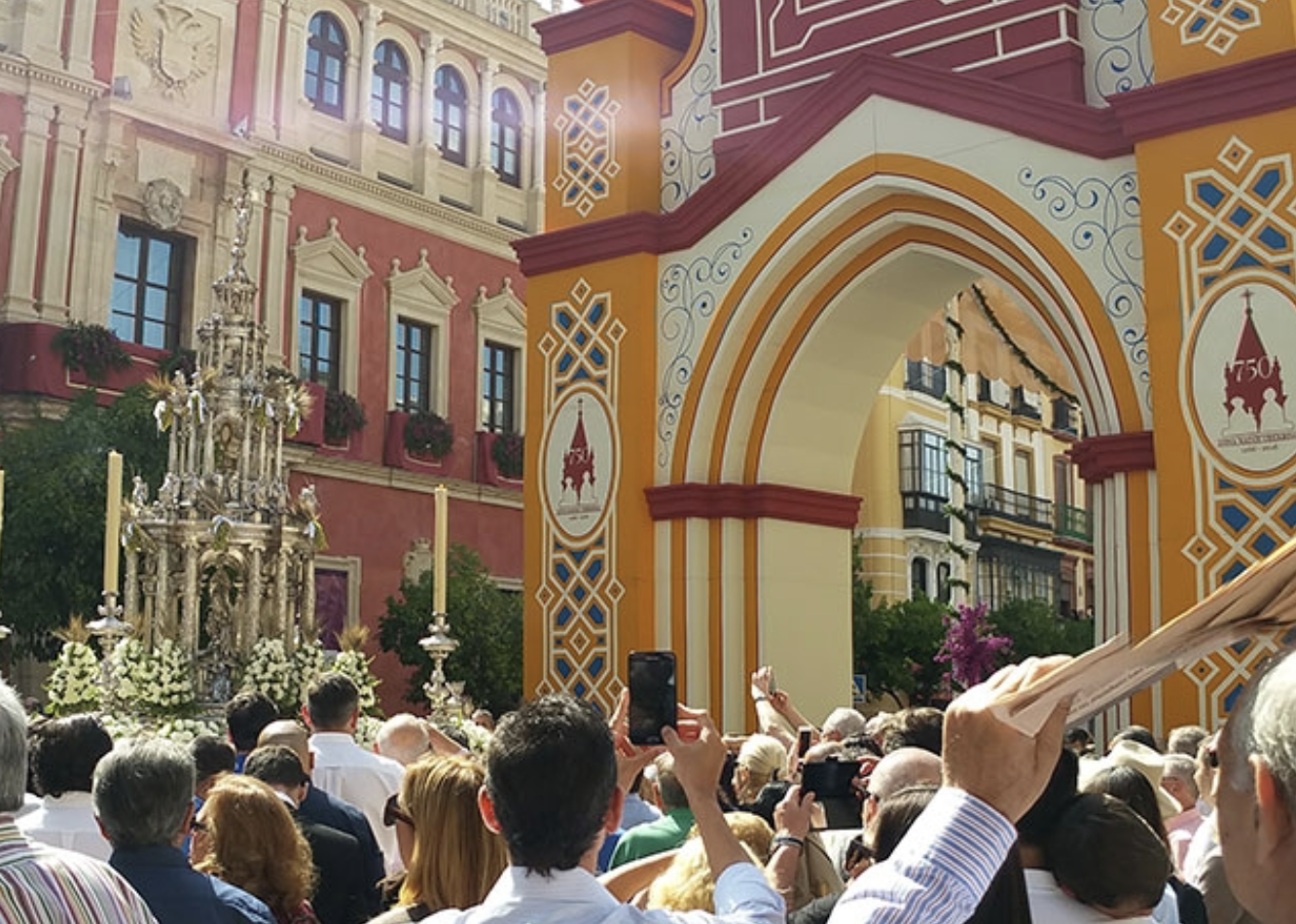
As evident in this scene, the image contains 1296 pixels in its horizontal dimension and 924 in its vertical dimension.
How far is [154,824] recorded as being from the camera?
373cm

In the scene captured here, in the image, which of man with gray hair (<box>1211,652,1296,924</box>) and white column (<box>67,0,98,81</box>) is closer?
man with gray hair (<box>1211,652,1296,924</box>)

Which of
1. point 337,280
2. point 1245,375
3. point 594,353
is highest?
point 337,280

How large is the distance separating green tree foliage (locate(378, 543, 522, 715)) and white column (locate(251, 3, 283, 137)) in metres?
7.28

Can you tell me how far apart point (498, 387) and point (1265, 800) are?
25.7 meters

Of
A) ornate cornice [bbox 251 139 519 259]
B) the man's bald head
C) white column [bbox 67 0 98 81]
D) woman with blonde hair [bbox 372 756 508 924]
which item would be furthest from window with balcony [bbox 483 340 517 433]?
woman with blonde hair [bbox 372 756 508 924]

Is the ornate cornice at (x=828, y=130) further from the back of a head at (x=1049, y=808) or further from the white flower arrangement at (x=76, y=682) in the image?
the back of a head at (x=1049, y=808)

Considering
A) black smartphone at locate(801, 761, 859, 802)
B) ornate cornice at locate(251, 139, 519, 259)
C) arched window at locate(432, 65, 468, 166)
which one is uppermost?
arched window at locate(432, 65, 468, 166)

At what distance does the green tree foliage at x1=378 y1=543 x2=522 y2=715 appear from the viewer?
72.2 ft

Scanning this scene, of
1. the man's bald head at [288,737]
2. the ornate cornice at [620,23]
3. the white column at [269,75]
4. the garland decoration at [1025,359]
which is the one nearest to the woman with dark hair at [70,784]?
the man's bald head at [288,737]

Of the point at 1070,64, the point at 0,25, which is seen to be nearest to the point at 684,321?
the point at 1070,64

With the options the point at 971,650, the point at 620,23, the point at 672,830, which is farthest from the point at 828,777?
the point at 971,650

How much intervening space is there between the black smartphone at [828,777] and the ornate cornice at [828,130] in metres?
7.55

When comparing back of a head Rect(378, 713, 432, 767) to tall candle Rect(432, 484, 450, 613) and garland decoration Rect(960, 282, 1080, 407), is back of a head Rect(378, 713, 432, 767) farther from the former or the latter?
garland decoration Rect(960, 282, 1080, 407)

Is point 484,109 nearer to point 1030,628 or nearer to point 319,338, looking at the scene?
point 319,338
